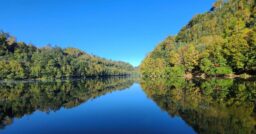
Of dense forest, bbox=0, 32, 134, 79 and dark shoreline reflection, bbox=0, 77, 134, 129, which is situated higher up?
dense forest, bbox=0, 32, 134, 79

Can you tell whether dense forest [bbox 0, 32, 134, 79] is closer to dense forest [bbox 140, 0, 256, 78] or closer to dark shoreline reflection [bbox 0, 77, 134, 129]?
dense forest [bbox 140, 0, 256, 78]

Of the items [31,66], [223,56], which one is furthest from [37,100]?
[31,66]

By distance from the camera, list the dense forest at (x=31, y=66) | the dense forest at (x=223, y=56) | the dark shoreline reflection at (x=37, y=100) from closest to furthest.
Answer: the dark shoreline reflection at (x=37, y=100) → the dense forest at (x=223, y=56) → the dense forest at (x=31, y=66)

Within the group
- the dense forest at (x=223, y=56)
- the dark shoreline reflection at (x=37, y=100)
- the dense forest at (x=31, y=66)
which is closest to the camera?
the dark shoreline reflection at (x=37, y=100)

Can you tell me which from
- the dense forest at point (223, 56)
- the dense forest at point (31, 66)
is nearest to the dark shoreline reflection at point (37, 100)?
the dense forest at point (223, 56)

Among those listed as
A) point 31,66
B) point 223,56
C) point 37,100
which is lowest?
point 37,100

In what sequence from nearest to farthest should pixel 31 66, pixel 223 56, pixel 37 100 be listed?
pixel 37 100 → pixel 223 56 → pixel 31 66

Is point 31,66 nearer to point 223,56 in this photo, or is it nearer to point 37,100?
point 223,56

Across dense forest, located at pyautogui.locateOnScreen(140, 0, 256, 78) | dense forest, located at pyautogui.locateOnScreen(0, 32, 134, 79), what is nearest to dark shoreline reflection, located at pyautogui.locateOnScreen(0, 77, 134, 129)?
dense forest, located at pyautogui.locateOnScreen(140, 0, 256, 78)

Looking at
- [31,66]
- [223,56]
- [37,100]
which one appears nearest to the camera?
[37,100]

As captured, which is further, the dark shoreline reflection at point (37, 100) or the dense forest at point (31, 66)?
the dense forest at point (31, 66)

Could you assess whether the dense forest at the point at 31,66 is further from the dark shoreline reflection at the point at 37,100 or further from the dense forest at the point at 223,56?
the dark shoreline reflection at the point at 37,100

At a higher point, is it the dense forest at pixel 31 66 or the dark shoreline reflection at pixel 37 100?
the dense forest at pixel 31 66

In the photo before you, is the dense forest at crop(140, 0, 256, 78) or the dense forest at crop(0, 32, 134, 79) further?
the dense forest at crop(0, 32, 134, 79)
